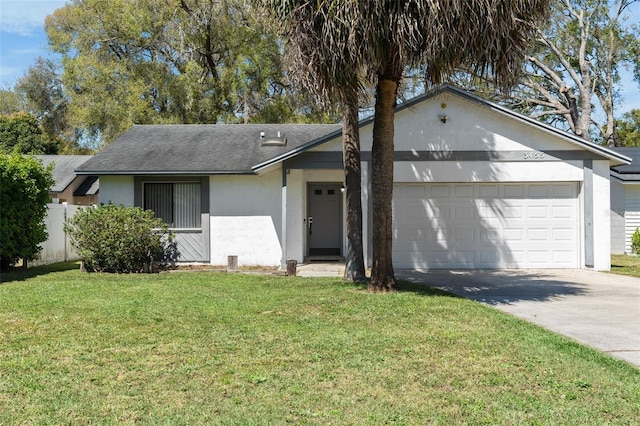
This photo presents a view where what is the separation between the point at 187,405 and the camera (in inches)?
166

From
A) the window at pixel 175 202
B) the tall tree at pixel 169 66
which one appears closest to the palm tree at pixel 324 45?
the window at pixel 175 202

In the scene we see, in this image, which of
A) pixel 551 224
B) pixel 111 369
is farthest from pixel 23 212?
pixel 551 224

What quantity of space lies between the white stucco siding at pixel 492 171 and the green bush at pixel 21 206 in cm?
915

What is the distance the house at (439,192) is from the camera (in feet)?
45.7

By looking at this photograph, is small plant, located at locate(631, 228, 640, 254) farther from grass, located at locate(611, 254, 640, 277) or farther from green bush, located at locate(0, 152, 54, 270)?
green bush, located at locate(0, 152, 54, 270)

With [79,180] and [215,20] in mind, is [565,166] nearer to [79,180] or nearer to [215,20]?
[215,20]

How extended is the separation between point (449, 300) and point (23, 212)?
401 inches

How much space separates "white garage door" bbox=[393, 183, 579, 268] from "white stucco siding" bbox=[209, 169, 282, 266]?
11.4 ft

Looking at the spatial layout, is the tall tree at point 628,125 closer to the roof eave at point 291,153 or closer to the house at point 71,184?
the roof eave at point 291,153

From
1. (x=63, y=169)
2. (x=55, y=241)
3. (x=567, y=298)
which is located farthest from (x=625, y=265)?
(x=63, y=169)

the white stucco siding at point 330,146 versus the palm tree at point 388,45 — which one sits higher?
the palm tree at point 388,45

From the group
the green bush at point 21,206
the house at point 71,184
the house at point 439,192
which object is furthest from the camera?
the house at point 71,184

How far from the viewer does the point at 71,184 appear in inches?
987

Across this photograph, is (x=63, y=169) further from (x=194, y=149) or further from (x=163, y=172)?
(x=163, y=172)
